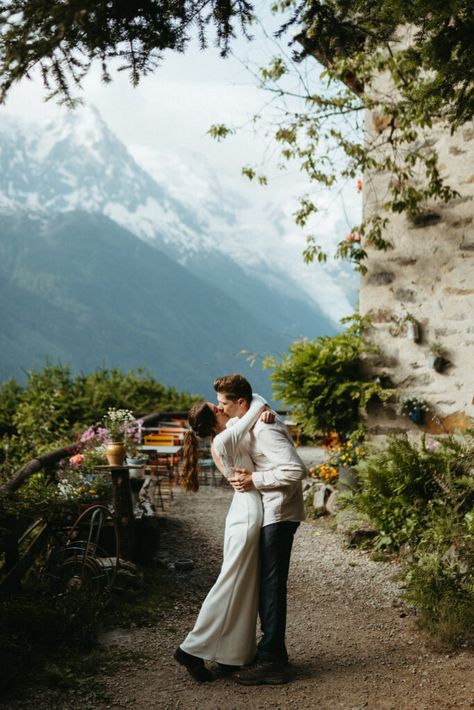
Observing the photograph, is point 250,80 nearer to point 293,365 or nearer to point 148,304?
point 293,365

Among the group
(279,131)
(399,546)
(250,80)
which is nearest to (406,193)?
(279,131)

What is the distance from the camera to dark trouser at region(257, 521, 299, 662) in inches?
135

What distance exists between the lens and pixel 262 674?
3.45 meters

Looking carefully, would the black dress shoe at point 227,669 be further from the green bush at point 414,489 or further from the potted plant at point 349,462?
the potted plant at point 349,462

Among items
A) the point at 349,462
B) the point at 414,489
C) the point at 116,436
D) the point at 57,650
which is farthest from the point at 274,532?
the point at 349,462

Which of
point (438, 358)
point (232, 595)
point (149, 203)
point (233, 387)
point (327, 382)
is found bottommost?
point (232, 595)

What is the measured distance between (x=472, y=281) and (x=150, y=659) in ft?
16.3

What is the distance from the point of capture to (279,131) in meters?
7.87

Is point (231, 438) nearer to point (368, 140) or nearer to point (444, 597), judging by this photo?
point (444, 597)

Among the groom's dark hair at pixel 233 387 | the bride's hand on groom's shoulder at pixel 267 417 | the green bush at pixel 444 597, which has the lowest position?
the green bush at pixel 444 597

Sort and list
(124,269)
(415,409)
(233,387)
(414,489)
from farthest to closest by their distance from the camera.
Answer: (124,269)
(415,409)
(414,489)
(233,387)

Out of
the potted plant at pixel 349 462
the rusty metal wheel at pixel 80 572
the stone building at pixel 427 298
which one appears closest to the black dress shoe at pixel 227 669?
the rusty metal wheel at pixel 80 572

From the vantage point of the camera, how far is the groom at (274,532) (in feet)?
11.2

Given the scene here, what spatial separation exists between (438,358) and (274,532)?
420cm
